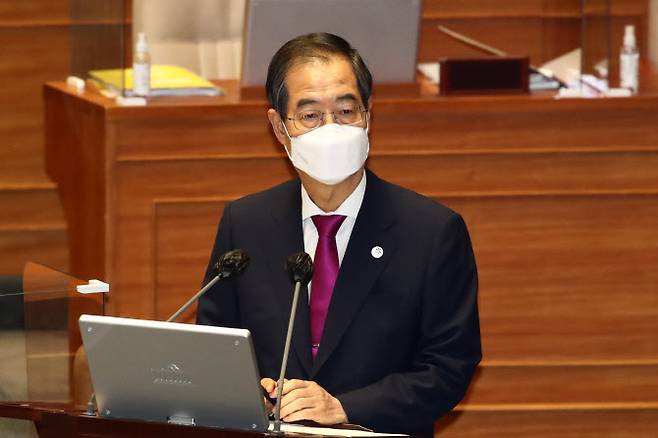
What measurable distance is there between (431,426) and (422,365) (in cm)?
16

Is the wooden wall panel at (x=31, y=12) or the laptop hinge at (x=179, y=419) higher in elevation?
the wooden wall panel at (x=31, y=12)

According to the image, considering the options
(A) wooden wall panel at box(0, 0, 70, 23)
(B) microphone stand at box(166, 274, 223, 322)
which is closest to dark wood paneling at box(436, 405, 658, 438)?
(B) microphone stand at box(166, 274, 223, 322)

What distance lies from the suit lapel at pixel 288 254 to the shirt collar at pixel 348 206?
2 cm

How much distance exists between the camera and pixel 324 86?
295 cm

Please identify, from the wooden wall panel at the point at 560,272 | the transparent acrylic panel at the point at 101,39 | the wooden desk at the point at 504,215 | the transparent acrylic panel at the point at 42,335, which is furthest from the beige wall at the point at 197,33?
the transparent acrylic panel at the point at 42,335

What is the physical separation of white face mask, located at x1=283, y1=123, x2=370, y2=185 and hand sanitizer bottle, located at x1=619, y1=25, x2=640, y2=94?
1976 mm

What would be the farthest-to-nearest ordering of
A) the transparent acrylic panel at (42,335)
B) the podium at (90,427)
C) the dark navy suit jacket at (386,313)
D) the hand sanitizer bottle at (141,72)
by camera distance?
the hand sanitizer bottle at (141,72) < the transparent acrylic panel at (42,335) < the dark navy suit jacket at (386,313) < the podium at (90,427)

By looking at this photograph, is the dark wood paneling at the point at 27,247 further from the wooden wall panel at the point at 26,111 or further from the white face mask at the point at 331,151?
the white face mask at the point at 331,151

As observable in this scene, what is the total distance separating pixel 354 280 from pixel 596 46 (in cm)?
211

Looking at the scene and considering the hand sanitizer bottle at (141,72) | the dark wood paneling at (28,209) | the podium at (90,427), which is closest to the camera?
the podium at (90,427)

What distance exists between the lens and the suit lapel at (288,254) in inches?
117

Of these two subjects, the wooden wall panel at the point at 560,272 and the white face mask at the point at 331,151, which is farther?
the wooden wall panel at the point at 560,272

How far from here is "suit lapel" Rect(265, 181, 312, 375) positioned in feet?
9.74

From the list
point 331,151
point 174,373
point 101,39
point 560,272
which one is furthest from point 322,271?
point 101,39
